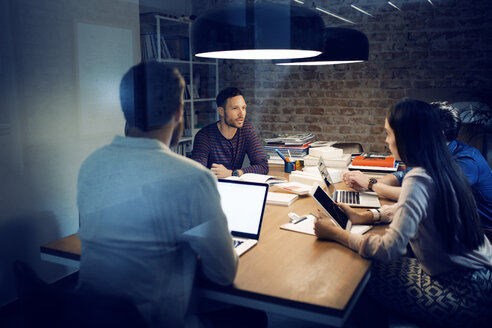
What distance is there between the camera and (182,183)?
3.58 feet

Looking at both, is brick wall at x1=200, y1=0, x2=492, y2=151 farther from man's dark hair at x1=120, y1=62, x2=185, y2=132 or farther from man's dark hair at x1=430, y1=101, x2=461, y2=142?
A: man's dark hair at x1=120, y1=62, x2=185, y2=132

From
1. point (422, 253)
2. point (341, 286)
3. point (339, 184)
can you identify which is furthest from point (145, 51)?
point (339, 184)

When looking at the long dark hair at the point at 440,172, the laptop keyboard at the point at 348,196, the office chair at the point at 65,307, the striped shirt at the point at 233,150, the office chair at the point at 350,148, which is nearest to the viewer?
the office chair at the point at 65,307

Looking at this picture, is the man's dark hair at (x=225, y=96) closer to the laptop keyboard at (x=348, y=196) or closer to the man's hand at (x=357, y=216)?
the laptop keyboard at (x=348, y=196)

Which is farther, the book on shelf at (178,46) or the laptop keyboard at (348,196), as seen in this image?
the laptop keyboard at (348,196)

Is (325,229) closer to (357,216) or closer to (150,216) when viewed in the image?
(357,216)

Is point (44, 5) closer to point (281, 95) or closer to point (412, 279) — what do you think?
point (412, 279)

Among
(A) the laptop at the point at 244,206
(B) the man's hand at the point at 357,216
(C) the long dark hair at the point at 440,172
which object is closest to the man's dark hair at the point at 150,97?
(A) the laptop at the point at 244,206

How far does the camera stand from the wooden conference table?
113cm

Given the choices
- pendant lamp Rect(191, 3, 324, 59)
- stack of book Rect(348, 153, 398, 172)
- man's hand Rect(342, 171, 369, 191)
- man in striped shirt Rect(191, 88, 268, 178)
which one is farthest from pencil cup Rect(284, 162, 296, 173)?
pendant lamp Rect(191, 3, 324, 59)

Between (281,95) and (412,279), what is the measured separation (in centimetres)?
326

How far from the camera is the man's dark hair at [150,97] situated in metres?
1.18

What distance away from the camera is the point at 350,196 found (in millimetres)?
2291

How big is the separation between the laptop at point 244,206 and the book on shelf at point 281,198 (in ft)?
1.73
